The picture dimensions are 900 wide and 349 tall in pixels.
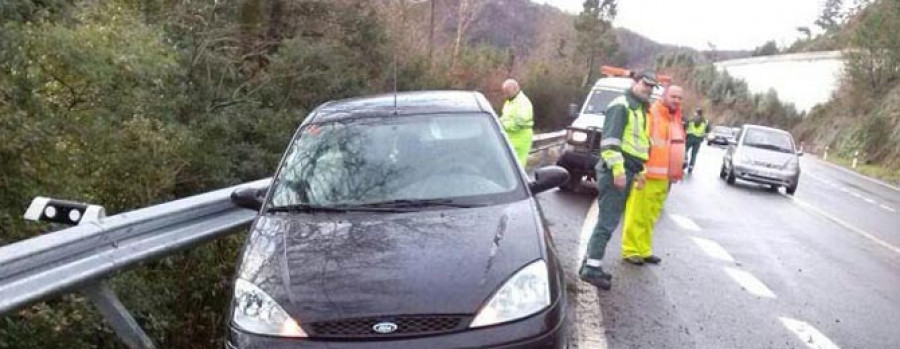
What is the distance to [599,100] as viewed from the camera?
47.8 ft

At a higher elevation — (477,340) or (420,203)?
(420,203)

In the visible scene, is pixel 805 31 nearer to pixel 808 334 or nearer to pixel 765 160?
pixel 765 160

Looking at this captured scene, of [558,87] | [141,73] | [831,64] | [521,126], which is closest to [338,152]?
[141,73]

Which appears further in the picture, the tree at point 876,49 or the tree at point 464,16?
the tree at point 464,16

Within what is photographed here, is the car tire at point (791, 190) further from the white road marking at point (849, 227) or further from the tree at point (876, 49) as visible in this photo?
the tree at point (876, 49)

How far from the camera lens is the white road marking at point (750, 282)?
22.5ft

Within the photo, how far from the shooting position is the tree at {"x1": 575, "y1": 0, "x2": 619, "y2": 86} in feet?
206

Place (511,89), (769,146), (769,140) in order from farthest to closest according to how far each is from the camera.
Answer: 1. (769,140)
2. (769,146)
3. (511,89)

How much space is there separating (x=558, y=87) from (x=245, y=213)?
117 ft

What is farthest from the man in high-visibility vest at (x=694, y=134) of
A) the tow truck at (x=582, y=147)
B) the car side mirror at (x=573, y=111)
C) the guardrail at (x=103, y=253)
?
the guardrail at (x=103, y=253)

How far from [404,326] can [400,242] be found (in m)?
0.63

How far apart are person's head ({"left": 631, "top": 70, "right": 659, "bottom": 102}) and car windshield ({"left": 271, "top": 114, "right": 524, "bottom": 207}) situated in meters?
2.41

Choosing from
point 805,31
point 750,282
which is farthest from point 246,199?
point 805,31

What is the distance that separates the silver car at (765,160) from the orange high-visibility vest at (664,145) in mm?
10339
